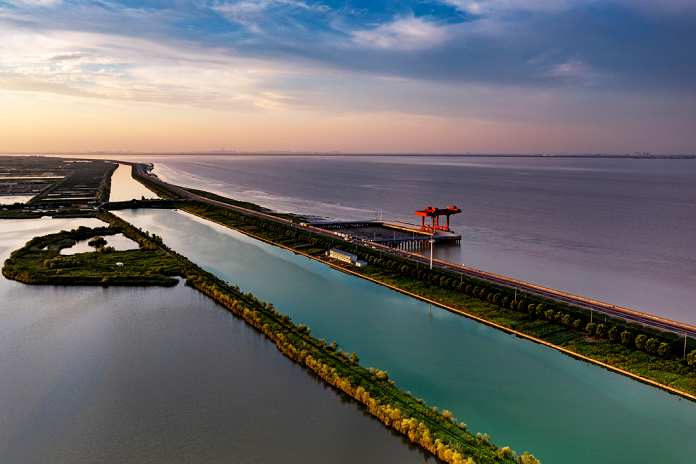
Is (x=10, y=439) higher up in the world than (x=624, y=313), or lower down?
lower down

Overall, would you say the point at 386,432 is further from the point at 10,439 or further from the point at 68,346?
the point at 68,346

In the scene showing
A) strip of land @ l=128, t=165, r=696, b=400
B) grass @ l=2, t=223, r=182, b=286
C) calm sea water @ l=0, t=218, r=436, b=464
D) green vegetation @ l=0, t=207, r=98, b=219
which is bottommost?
calm sea water @ l=0, t=218, r=436, b=464

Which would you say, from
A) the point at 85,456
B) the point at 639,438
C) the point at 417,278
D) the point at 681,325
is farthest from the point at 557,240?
the point at 85,456

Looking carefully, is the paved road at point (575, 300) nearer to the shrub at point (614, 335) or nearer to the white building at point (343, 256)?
the shrub at point (614, 335)

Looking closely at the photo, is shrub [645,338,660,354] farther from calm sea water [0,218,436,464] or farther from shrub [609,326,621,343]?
calm sea water [0,218,436,464]

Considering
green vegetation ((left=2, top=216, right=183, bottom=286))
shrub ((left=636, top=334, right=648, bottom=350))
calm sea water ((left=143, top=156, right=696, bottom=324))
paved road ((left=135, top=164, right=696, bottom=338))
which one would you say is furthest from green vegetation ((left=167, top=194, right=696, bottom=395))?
green vegetation ((left=2, top=216, right=183, bottom=286))
